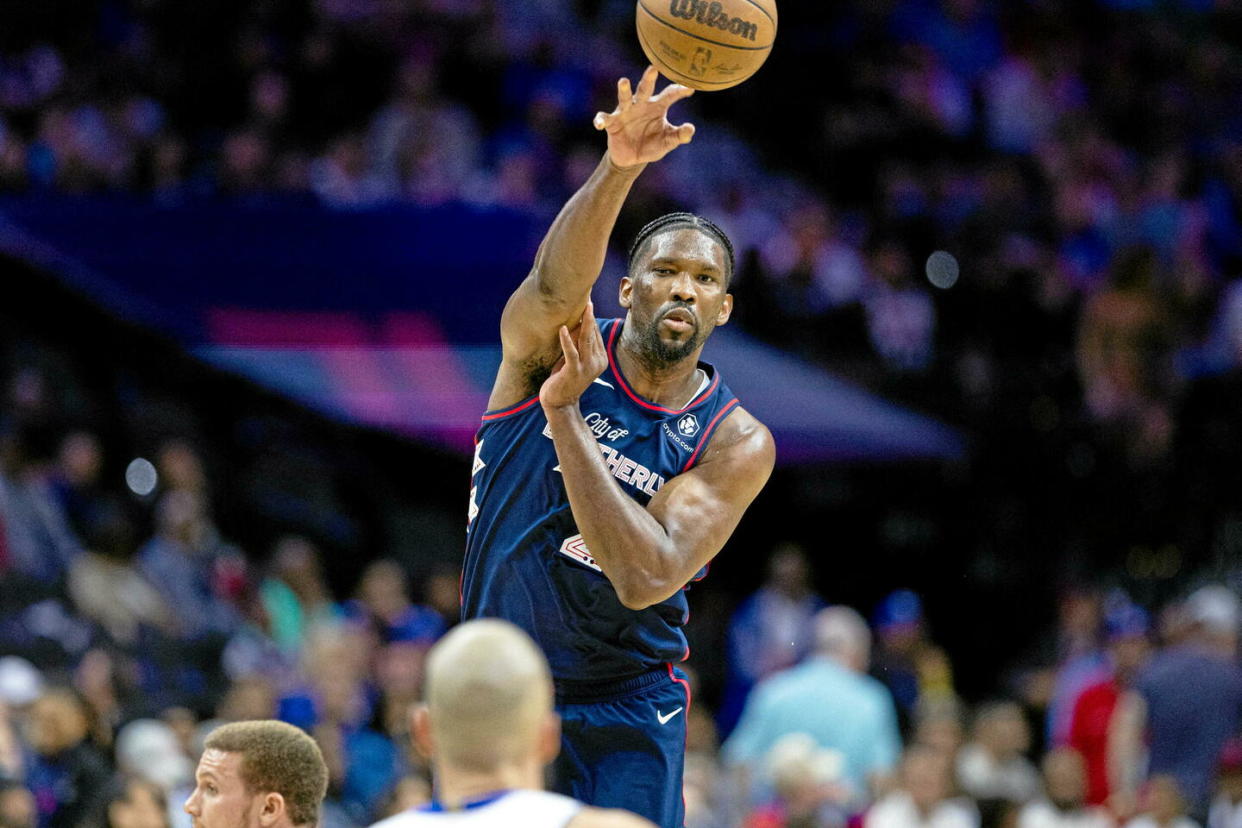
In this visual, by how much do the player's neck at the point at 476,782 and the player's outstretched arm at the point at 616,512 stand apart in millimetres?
1720

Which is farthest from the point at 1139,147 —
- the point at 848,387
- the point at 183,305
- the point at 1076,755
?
the point at 183,305

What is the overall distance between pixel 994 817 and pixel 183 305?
24.2 ft

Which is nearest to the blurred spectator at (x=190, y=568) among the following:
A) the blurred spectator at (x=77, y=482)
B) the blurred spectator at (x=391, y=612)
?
the blurred spectator at (x=77, y=482)

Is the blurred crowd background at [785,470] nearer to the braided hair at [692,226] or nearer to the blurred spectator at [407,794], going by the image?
the blurred spectator at [407,794]

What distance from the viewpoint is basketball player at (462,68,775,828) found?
5.32 m

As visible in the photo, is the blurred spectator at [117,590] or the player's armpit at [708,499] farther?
the blurred spectator at [117,590]

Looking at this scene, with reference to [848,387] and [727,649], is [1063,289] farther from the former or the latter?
[727,649]

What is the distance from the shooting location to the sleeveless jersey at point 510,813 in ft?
11.5

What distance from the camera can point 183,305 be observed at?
46.8 ft

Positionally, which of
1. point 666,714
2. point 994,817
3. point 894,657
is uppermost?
point 894,657

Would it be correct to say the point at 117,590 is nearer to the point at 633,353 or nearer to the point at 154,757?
the point at 154,757

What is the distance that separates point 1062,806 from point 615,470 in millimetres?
7042

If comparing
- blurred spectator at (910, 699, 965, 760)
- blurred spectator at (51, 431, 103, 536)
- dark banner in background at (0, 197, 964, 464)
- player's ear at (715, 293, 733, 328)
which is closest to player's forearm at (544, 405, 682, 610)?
player's ear at (715, 293, 733, 328)

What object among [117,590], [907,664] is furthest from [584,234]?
[907,664]
